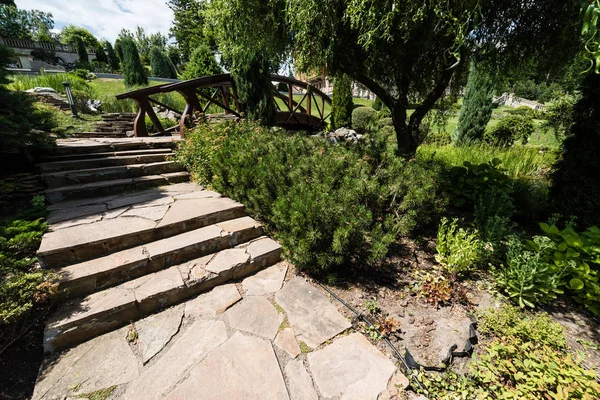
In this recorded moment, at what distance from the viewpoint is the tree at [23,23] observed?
→ 35562 millimetres

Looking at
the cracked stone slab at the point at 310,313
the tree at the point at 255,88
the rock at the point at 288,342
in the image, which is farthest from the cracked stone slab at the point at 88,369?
the tree at the point at 255,88

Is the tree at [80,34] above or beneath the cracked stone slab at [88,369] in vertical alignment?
above

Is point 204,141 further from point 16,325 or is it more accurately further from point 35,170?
point 16,325

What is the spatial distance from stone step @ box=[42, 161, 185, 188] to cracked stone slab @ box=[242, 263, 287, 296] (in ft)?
9.00

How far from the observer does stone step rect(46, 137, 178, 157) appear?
3.86 meters

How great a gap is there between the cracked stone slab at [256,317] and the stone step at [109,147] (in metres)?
3.77

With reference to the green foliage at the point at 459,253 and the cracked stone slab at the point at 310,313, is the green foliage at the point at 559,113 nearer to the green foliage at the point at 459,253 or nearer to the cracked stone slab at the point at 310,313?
the green foliage at the point at 459,253

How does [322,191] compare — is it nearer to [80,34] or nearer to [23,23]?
[80,34]

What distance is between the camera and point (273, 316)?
1925mm

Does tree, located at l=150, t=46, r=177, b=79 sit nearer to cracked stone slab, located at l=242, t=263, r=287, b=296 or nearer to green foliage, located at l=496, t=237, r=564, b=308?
cracked stone slab, located at l=242, t=263, r=287, b=296

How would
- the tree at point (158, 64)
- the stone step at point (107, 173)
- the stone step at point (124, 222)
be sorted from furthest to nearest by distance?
the tree at point (158, 64), the stone step at point (107, 173), the stone step at point (124, 222)

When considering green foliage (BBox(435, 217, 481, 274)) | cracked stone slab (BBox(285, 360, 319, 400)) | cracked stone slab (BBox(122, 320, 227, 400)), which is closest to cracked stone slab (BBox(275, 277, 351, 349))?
cracked stone slab (BBox(285, 360, 319, 400))

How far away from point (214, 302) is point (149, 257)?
0.71 m

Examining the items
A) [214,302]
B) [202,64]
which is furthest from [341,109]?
[214,302]
